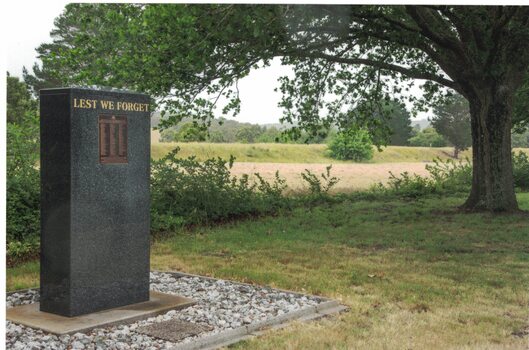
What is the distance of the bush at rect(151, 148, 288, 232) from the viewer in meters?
12.4

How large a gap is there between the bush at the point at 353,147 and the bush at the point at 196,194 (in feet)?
10.8

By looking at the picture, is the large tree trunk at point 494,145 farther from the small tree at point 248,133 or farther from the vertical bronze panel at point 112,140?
the vertical bronze panel at point 112,140

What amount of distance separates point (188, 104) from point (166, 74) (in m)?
0.93

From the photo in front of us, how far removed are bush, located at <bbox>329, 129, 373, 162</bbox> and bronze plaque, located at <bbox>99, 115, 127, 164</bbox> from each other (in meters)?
9.62

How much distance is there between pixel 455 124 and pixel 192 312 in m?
13.8

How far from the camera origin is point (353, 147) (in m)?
17.1

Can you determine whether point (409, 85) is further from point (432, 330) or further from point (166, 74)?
point (432, 330)

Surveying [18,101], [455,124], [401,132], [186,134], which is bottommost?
[186,134]

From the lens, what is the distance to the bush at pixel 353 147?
15.9 m

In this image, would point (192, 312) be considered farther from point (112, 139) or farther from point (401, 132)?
point (401, 132)

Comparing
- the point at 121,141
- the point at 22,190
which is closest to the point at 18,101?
the point at 22,190

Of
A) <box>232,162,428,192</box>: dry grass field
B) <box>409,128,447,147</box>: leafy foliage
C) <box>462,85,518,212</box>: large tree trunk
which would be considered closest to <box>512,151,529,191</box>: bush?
<box>409,128,447,147</box>: leafy foliage

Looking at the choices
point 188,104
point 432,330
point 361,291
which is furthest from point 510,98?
point 432,330

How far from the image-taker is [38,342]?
5445 mm
